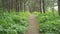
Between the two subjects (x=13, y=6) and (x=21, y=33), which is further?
(x=13, y=6)

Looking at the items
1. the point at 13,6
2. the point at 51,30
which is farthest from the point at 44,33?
the point at 13,6

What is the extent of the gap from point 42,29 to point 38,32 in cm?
40

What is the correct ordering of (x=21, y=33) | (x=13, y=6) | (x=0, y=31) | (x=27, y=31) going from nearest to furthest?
1. (x=0, y=31)
2. (x=21, y=33)
3. (x=27, y=31)
4. (x=13, y=6)

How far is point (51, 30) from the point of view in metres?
10.4

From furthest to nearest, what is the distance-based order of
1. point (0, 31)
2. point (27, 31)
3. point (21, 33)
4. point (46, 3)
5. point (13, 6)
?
point (46, 3), point (13, 6), point (27, 31), point (21, 33), point (0, 31)

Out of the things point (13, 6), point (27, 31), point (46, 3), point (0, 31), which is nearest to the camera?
point (0, 31)

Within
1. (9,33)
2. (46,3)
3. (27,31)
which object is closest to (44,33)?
(27,31)

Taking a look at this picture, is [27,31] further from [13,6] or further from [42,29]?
[13,6]

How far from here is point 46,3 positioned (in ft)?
104

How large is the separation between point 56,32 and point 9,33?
3076 millimetres

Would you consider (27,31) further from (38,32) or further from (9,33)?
(9,33)

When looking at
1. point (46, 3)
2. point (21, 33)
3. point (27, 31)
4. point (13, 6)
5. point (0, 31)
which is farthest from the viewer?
point (46, 3)

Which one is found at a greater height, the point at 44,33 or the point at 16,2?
the point at 16,2

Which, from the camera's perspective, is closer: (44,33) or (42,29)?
(44,33)
